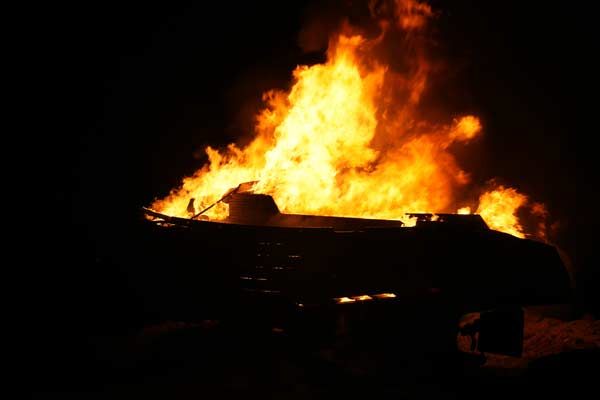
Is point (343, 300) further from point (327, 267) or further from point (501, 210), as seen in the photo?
point (501, 210)

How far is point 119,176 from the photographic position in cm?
1518

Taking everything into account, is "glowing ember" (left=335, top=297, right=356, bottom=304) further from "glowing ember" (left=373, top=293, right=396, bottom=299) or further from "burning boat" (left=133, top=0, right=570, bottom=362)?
"glowing ember" (left=373, top=293, right=396, bottom=299)

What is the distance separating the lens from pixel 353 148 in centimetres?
1382

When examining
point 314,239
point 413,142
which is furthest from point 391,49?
point 314,239

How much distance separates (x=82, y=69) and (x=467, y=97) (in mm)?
17198

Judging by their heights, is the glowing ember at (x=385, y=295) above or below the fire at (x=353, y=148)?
below

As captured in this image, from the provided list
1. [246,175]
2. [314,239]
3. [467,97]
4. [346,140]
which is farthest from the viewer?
[467,97]

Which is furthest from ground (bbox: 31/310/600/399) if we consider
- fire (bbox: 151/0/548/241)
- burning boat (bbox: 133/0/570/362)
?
fire (bbox: 151/0/548/241)

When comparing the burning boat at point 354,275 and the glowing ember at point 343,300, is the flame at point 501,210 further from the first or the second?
the glowing ember at point 343,300

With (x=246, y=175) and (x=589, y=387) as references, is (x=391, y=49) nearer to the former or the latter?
(x=246, y=175)

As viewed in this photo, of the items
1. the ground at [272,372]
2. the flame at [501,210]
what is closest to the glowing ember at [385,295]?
the ground at [272,372]

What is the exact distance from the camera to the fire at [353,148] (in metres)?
12.1

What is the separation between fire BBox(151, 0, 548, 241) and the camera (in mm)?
12070

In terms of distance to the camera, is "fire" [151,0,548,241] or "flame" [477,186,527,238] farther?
"flame" [477,186,527,238]
